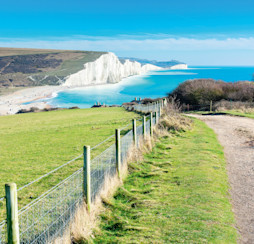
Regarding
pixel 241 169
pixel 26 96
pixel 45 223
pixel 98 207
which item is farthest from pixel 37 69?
pixel 45 223

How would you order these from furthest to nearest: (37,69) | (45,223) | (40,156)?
(37,69), (40,156), (45,223)

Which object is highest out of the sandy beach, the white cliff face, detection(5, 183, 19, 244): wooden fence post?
the white cliff face

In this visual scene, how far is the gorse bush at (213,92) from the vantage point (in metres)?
32.2

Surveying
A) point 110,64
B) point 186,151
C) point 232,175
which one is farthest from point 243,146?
point 110,64

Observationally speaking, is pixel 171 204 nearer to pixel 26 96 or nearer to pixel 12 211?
pixel 12 211

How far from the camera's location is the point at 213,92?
3397 centimetres

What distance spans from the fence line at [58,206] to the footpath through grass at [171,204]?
1.82ft

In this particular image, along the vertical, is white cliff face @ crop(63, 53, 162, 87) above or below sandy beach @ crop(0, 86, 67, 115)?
above

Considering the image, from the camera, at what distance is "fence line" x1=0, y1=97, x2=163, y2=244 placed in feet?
16.7

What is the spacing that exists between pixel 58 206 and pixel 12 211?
3.29m

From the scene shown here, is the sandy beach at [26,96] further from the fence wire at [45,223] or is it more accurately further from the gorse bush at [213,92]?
the fence wire at [45,223]

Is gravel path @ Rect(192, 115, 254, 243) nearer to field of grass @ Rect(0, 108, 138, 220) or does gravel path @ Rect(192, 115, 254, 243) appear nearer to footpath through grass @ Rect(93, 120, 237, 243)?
footpath through grass @ Rect(93, 120, 237, 243)

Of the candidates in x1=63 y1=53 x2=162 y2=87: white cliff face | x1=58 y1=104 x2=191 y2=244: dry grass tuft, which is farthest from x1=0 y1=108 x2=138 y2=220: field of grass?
x1=63 y1=53 x2=162 y2=87: white cliff face

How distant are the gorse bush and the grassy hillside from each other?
84.6 meters
